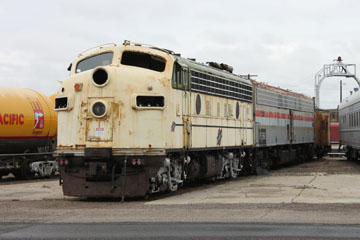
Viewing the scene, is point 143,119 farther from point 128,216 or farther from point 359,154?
point 359,154

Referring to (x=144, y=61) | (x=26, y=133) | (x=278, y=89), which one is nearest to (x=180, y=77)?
(x=144, y=61)

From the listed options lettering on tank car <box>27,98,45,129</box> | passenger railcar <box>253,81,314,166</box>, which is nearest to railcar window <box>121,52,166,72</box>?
passenger railcar <box>253,81,314,166</box>

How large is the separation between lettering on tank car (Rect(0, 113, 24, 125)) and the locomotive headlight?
807cm

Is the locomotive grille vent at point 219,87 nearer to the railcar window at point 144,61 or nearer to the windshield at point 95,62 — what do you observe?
the railcar window at point 144,61

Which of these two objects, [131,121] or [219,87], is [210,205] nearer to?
[131,121]

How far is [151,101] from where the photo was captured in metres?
14.1

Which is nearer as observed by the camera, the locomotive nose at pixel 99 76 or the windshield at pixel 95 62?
the locomotive nose at pixel 99 76

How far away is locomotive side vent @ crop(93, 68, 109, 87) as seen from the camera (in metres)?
14.0

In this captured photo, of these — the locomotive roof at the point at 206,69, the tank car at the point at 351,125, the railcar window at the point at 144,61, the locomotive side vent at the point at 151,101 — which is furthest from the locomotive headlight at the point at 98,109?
the tank car at the point at 351,125

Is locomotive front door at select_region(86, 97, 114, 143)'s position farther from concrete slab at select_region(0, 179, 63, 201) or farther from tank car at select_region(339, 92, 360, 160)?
tank car at select_region(339, 92, 360, 160)

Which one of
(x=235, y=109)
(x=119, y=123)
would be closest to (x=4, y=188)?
(x=119, y=123)

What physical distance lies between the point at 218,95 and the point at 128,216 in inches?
311

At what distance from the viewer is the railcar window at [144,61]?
14.7 m

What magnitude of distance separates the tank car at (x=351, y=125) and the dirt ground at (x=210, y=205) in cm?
1215
